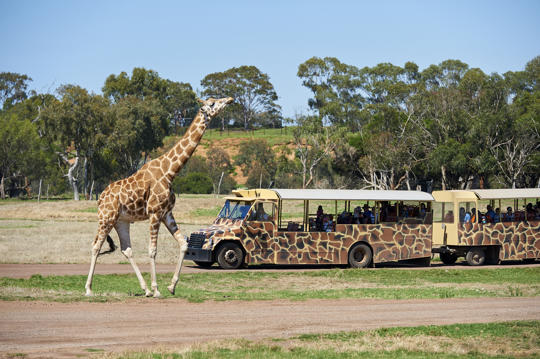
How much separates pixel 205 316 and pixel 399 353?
4.23 meters

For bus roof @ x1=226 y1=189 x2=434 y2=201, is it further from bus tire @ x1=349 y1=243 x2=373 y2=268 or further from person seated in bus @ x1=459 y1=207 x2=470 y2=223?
person seated in bus @ x1=459 y1=207 x2=470 y2=223

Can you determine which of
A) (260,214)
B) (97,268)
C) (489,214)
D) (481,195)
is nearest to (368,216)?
(260,214)

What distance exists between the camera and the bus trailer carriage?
76.7 feet

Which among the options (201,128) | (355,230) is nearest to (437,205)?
(355,230)

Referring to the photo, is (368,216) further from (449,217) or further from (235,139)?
(235,139)

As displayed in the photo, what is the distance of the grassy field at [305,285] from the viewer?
16516mm

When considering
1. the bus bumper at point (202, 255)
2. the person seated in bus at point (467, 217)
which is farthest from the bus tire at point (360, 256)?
the bus bumper at point (202, 255)

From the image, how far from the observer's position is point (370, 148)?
68562 mm

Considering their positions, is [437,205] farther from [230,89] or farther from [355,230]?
[230,89]

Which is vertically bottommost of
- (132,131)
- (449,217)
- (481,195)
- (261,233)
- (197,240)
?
(197,240)

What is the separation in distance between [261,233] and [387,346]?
12383 millimetres

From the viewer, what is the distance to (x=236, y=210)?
23875 mm

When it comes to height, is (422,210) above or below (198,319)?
above

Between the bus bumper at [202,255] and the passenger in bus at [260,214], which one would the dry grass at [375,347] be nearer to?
the bus bumper at [202,255]
